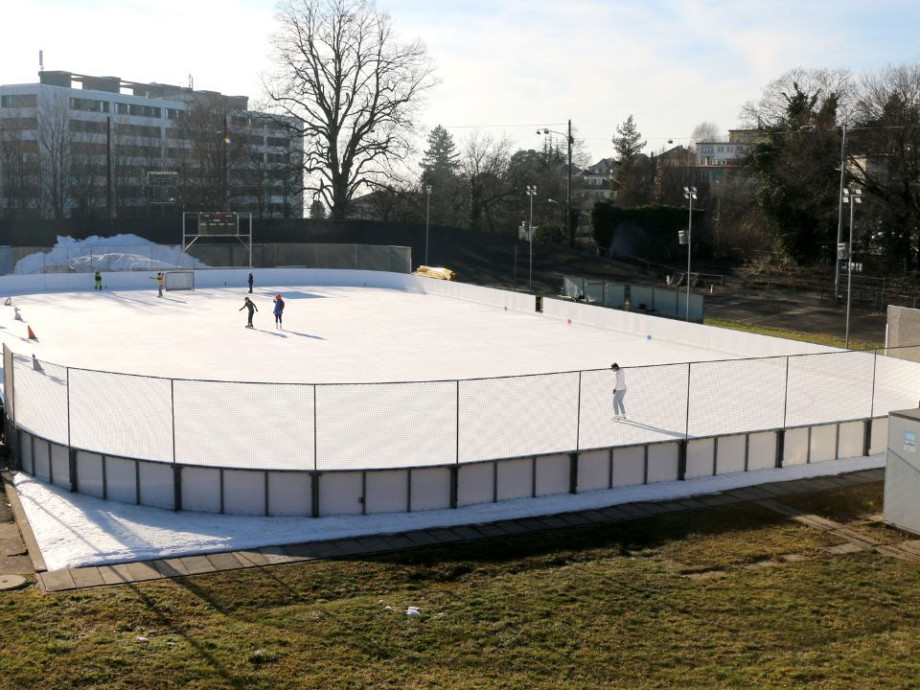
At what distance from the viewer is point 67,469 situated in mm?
17266

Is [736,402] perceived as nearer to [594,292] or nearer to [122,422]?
[122,422]

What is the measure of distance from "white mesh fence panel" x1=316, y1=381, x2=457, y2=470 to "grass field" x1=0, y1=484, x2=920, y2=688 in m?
3.28

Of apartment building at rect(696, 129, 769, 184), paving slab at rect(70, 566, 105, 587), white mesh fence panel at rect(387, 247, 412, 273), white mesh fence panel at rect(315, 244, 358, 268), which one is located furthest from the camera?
apartment building at rect(696, 129, 769, 184)

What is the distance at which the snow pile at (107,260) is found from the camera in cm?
5550

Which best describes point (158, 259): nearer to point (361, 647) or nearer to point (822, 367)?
point (822, 367)

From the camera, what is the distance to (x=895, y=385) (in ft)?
76.7

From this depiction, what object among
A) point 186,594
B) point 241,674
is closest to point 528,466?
point 186,594

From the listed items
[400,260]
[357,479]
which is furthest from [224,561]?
[400,260]

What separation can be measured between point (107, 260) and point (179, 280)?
627 cm

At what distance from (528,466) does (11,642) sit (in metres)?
8.77

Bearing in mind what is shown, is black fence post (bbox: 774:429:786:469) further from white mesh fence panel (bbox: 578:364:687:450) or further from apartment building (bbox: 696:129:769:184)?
apartment building (bbox: 696:129:769:184)

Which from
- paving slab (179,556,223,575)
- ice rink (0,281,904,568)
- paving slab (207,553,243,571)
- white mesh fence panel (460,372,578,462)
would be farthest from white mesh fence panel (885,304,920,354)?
paving slab (179,556,223,575)

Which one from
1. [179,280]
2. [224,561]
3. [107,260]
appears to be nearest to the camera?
[224,561]

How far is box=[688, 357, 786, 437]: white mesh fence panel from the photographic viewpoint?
67.5 ft
